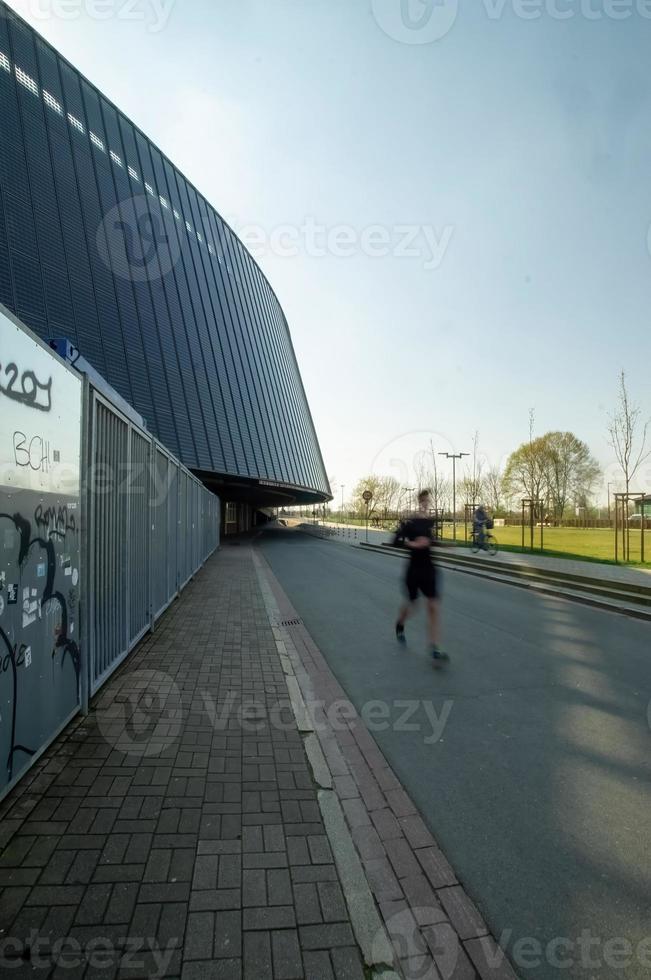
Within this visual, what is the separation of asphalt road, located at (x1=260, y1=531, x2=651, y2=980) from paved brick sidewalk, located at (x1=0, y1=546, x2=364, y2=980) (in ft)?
2.56

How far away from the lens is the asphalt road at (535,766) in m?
2.21

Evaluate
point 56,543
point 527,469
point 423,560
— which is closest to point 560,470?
point 527,469

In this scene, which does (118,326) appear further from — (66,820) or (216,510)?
(66,820)

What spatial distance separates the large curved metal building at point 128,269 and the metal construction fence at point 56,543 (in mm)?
17466

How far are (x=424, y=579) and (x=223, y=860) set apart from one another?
4.27 metres

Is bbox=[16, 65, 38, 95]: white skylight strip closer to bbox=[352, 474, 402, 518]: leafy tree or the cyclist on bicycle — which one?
the cyclist on bicycle

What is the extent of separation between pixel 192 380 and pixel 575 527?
4655cm

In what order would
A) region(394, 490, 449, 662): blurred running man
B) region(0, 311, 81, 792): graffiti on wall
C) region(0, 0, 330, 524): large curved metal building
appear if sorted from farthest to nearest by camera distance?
1. region(0, 0, 330, 524): large curved metal building
2. region(394, 490, 449, 662): blurred running man
3. region(0, 311, 81, 792): graffiti on wall

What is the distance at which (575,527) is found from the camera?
191 ft

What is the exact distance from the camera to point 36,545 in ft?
10.4

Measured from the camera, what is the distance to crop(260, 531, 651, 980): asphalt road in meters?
2.21

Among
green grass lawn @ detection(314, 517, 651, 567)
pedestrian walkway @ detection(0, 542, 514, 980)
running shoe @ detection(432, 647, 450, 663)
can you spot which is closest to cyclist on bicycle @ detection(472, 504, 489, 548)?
green grass lawn @ detection(314, 517, 651, 567)

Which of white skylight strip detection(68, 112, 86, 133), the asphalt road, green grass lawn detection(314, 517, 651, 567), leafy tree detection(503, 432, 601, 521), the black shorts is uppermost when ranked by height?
white skylight strip detection(68, 112, 86, 133)

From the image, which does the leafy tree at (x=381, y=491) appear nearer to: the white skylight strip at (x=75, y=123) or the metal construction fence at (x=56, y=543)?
the white skylight strip at (x=75, y=123)
